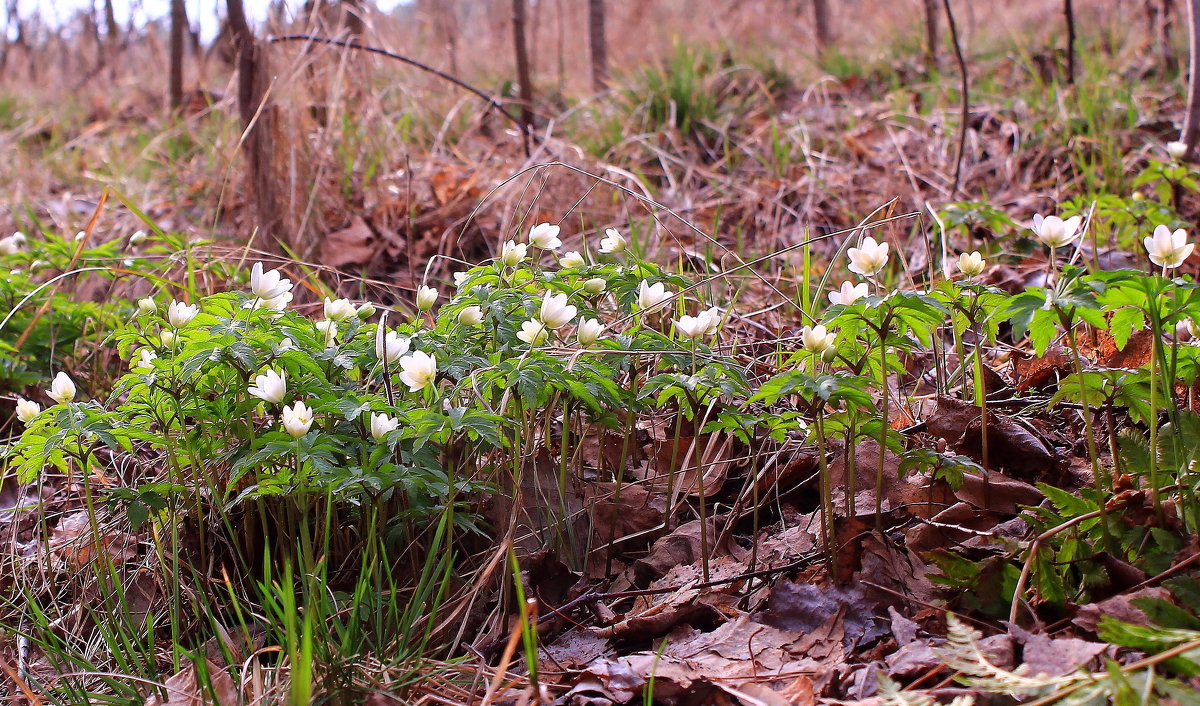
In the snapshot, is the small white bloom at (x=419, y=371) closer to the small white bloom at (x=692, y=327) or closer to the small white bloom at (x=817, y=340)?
the small white bloom at (x=692, y=327)

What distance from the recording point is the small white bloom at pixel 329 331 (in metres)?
1.80

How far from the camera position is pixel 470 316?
170 centimetres

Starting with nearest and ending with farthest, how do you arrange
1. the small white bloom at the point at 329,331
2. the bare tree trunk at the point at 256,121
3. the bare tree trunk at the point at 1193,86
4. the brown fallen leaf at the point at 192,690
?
1. the brown fallen leaf at the point at 192,690
2. the small white bloom at the point at 329,331
3. the bare tree trunk at the point at 1193,86
4. the bare tree trunk at the point at 256,121

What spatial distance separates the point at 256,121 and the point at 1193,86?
144 inches

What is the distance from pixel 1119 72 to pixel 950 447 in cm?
395

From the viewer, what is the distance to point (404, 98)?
4969 millimetres

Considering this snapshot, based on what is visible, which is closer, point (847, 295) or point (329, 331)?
point (847, 295)

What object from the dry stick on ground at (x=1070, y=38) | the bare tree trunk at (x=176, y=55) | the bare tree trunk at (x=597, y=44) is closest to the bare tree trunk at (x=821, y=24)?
the bare tree trunk at (x=597, y=44)

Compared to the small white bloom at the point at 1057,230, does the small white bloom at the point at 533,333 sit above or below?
below

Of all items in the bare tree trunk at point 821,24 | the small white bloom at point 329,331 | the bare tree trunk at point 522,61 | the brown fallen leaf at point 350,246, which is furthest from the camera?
the bare tree trunk at point 821,24

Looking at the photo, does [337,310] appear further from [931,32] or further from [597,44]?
[597,44]

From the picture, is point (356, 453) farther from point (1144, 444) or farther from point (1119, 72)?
point (1119, 72)

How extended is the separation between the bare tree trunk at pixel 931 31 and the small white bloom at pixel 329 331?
14.5ft

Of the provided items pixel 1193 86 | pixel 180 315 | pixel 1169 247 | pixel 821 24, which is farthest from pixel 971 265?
pixel 821 24
